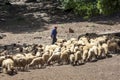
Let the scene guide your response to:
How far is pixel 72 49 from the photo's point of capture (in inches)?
824

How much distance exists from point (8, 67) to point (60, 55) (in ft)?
10.1

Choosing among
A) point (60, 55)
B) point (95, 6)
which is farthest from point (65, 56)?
point (95, 6)

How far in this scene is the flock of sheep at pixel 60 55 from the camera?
62.5 ft

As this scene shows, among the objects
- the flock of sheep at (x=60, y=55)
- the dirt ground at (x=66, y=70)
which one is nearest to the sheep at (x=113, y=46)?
the flock of sheep at (x=60, y=55)

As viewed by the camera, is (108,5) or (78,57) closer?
(78,57)

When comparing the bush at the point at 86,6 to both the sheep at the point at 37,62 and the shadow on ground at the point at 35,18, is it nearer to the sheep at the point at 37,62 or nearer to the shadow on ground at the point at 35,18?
the shadow on ground at the point at 35,18

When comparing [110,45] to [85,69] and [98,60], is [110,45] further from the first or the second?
[85,69]

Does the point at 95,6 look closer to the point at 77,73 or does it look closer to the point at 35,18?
the point at 77,73

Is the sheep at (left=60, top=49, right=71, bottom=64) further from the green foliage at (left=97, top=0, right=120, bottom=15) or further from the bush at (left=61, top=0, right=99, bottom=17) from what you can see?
the bush at (left=61, top=0, right=99, bottom=17)

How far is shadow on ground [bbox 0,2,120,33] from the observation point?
117 feet

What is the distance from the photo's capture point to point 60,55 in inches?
789

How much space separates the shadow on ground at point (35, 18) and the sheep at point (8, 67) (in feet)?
49.8

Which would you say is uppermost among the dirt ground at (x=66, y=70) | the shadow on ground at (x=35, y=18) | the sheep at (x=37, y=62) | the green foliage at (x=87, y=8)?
the green foliage at (x=87, y=8)

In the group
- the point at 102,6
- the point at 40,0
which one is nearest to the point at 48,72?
the point at 102,6
